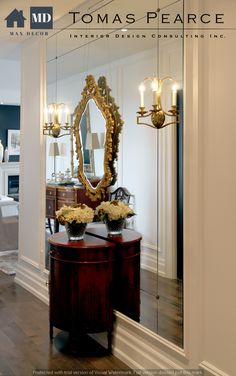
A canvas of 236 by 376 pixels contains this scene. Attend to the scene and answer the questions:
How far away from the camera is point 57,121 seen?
439 centimetres

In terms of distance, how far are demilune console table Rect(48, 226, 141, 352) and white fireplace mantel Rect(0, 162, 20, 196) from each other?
27.0 ft

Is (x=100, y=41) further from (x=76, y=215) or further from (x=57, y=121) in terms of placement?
(x=76, y=215)

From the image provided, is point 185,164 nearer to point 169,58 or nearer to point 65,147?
point 169,58

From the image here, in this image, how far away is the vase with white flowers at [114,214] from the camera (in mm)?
3388

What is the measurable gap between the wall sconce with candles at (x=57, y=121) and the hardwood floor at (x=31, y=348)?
5.88 feet

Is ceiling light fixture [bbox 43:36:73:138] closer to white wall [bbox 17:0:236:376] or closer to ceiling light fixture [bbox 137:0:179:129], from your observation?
ceiling light fixture [bbox 137:0:179:129]

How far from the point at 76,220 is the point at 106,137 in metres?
0.74

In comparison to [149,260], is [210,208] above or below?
above

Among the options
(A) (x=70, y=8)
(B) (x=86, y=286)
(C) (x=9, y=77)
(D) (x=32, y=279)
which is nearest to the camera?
(B) (x=86, y=286)

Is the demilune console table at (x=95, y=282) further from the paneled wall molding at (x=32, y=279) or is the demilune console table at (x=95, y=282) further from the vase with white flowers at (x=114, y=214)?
the paneled wall molding at (x=32, y=279)

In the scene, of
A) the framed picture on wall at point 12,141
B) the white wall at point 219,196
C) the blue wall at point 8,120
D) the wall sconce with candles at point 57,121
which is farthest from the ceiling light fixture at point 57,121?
the framed picture on wall at point 12,141

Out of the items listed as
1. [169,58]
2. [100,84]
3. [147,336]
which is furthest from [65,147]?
[147,336]

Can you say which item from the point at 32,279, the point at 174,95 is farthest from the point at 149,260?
the point at 32,279

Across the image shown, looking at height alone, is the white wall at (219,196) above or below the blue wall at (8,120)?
below
